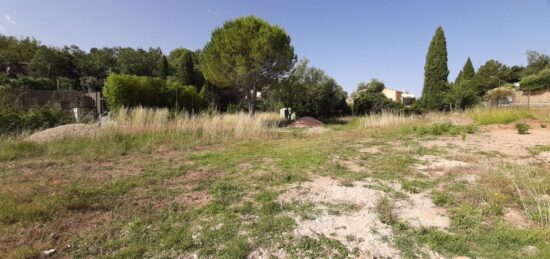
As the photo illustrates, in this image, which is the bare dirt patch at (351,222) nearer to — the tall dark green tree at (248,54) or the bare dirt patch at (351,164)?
the bare dirt patch at (351,164)

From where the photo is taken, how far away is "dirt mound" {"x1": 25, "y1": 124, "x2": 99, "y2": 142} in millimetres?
5797

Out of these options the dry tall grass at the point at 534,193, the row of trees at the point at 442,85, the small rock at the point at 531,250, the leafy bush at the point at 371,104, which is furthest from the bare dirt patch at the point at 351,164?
the leafy bush at the point at 371,104

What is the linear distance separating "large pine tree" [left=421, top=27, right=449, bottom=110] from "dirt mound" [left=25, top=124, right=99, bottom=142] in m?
18.3

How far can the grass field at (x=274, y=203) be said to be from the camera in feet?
6.29

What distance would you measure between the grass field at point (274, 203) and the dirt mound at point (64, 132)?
1.82 ft

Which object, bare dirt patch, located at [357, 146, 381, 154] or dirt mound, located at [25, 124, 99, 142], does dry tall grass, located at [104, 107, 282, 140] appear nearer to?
dirt mound, located at [25, 124, 99, 142]

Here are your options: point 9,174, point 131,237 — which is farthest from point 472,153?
point 9,174

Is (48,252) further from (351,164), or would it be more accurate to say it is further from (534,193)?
(534,193)

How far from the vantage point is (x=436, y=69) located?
18.5 meters

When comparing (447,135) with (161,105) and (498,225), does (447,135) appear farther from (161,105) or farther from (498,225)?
(161,105)

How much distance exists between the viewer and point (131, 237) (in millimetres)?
2025

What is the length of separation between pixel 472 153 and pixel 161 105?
11.4 metres

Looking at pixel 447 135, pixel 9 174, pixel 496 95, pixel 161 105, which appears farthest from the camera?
pixel 496 95

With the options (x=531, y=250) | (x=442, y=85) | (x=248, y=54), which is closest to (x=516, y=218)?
(x=531, y=250)
